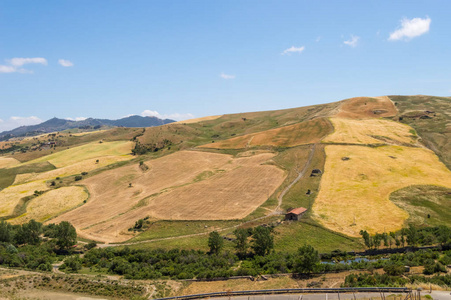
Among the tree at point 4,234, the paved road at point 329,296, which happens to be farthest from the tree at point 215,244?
the tree at point 4,234

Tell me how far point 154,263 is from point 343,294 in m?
40.9

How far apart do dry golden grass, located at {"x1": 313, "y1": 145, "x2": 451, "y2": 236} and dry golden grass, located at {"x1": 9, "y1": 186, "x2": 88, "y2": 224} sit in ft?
320

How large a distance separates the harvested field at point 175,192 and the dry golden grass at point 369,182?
23271mm

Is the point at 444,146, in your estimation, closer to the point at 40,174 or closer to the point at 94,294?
the point at 94,294

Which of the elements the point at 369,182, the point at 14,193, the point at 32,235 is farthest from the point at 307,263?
the point at 14,193

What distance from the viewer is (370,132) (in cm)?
15962

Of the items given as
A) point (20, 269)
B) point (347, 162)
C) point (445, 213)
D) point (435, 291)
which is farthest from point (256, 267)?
point (347, 162)

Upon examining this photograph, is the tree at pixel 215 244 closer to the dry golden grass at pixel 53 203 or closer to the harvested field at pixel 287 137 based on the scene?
the dry golden grass at pixel 53 203

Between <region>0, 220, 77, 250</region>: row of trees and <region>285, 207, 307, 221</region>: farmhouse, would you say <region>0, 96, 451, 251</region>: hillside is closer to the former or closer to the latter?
<region>285, 207, 307, 221</region>: farmhouse

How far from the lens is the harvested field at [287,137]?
538 ft

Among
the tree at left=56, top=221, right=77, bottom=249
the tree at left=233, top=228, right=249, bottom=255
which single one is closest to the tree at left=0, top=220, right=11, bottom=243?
the tree at left=56, top=221, right=77, bottom=249

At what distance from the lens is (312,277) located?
161ft

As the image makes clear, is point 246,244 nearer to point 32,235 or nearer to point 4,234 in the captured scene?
point 32,235

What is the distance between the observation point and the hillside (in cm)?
8312
